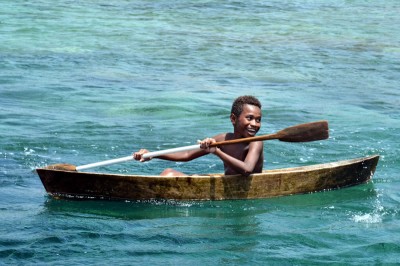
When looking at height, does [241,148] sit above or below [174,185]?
above

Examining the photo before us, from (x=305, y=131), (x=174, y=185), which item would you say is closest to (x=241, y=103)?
(x=305, y=131)

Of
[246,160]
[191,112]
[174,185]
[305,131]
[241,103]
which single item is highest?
[241,103]

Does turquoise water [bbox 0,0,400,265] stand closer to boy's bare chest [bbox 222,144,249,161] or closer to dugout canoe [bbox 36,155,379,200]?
dugout canoe [bbox 36,155,379,200]

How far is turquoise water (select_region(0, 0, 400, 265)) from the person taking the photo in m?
8.05

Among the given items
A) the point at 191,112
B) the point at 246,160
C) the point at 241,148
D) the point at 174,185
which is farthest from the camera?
the point at 191,112

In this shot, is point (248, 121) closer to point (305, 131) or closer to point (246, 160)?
point (246, 160)

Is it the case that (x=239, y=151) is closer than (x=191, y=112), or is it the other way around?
(x=239, y=151)

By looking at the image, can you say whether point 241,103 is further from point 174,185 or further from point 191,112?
point 191,112

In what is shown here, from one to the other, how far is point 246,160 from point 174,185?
0.71m

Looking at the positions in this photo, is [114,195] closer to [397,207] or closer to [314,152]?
[397,207]

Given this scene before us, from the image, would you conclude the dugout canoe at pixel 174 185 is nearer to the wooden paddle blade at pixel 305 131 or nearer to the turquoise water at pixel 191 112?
the turquoise water at pixel 191 112

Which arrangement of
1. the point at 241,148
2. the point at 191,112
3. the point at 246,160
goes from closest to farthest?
the point at 246,160 → the point at 241,148 → the point at 191,112

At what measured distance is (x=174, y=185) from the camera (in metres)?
9.01

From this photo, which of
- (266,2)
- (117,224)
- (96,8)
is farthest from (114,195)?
(266,2)
